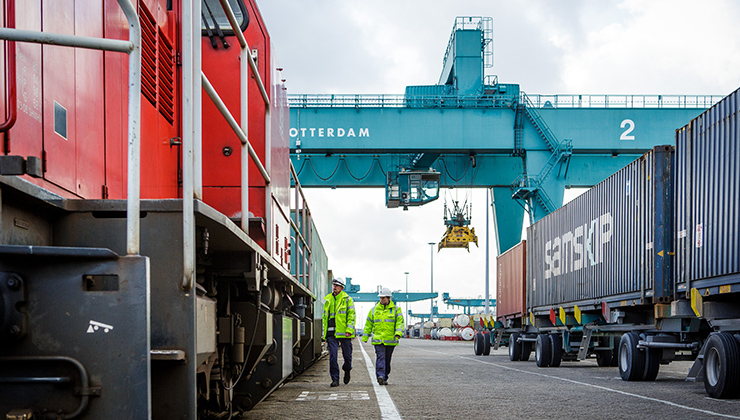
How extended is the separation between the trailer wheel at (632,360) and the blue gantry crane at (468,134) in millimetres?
10027

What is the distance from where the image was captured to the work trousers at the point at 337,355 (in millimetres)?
11289

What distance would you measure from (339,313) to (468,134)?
39.3 ft

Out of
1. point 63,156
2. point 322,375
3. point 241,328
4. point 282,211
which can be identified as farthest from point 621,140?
point 63,156

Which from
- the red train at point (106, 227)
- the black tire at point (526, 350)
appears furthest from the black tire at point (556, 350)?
the red train at point (106, 227)

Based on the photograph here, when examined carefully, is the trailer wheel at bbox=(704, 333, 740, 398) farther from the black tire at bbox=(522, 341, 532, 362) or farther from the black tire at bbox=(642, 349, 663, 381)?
the black tire at bbox=(522, 341, 532, 362)

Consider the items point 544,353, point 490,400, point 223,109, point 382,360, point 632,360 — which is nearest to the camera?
point 223,109

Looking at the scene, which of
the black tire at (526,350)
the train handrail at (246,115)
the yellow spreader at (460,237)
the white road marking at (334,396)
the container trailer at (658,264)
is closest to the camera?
the train handrail at (246,115)

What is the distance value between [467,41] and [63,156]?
22.0 metres

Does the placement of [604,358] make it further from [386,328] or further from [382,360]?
[382,360]

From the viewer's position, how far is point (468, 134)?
2308 cm

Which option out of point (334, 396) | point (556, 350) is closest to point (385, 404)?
point (334, 396)

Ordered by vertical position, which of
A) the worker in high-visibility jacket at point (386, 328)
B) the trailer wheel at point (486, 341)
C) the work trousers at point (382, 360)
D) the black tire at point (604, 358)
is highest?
the worker in high-visibility jacket at point (386, 328)

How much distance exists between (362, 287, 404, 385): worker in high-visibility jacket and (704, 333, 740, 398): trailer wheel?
4226 millimetres

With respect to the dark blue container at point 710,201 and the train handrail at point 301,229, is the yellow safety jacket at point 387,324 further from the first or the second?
the dark blue container at point 710,201
